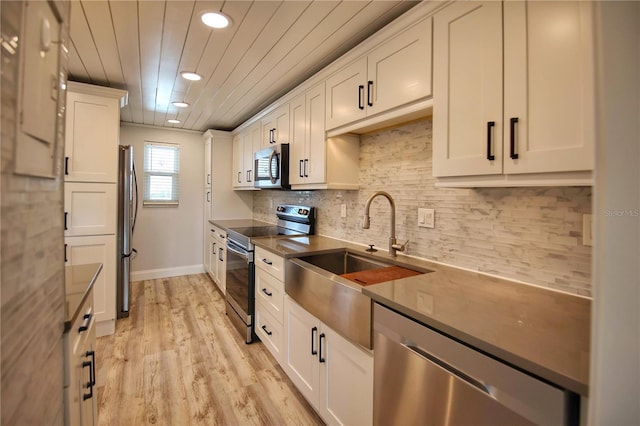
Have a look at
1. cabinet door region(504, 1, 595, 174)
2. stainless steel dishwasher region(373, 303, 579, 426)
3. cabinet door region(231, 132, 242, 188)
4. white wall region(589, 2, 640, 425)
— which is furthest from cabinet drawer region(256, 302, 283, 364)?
cabinet door region(231, 132, 242, 188)

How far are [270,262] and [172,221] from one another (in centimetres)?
304

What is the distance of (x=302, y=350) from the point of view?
1.82 metres

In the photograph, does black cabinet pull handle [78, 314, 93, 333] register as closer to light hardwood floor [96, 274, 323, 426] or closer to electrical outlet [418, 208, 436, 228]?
light hardwood floor [96, 274, 323, 426]

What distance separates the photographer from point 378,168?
2.17m

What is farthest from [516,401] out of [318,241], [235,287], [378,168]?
[235,287]

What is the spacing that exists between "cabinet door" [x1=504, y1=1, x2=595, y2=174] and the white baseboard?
4604 millimetres

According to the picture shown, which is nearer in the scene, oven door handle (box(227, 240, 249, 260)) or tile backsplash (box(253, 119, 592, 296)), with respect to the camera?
tile backsplash (box(253, 119, 592, 296))

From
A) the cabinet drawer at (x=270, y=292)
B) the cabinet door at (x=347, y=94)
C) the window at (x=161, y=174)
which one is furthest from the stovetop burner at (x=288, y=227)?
the window at (x=161, y=174)

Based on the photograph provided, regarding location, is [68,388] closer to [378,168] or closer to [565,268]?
[565,268]

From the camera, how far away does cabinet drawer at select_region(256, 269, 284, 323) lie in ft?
6.88

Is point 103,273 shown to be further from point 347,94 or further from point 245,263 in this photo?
point 347,94

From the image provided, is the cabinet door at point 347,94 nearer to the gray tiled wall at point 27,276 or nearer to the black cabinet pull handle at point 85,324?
the gray tiled wall at point 27,276

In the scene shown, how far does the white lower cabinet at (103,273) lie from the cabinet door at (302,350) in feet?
6.06

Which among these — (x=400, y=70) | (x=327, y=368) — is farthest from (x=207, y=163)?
(x=327, y=368)
